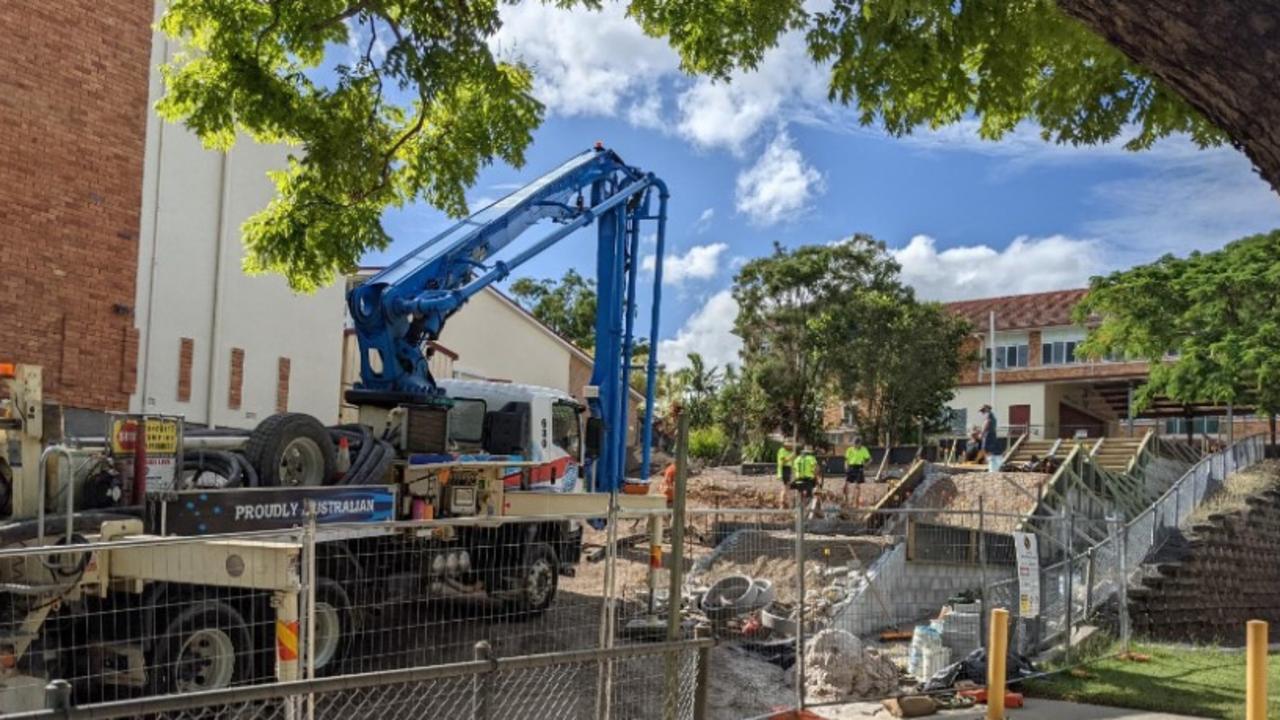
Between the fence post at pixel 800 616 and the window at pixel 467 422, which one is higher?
the window at pixel 467 422

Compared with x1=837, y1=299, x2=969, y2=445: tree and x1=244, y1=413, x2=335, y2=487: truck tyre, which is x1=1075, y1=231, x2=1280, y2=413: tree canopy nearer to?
x1=837, y1=299, x2=969, y2=445: tree

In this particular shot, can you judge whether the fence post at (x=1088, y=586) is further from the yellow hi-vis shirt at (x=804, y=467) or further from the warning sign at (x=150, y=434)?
the yellow hi-vis shirt at (x=804, y=467)

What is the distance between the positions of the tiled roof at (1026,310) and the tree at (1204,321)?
20.4m

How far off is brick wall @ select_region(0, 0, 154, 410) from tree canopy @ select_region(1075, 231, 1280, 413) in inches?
1068

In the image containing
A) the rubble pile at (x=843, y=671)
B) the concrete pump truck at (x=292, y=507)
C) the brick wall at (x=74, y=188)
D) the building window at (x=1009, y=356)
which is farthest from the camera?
the building window at (x=1009, y=356)

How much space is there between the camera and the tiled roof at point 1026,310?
55.4 meters

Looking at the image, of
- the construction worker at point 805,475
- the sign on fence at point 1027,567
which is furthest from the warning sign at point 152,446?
the construction worker at point 805,475

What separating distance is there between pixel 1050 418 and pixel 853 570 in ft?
142

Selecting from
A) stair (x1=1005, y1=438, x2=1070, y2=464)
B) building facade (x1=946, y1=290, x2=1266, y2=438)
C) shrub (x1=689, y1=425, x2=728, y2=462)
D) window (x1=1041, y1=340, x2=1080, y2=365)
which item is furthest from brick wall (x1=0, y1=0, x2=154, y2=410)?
window (x1=1041, y1=340, x2=1080, y2=365)

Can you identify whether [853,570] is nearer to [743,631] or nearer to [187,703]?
[743,631]

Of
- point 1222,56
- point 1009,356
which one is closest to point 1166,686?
point 1222,56

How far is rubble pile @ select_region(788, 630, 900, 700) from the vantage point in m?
9.73

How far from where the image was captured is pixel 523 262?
15.1m

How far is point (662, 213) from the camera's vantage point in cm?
1706
